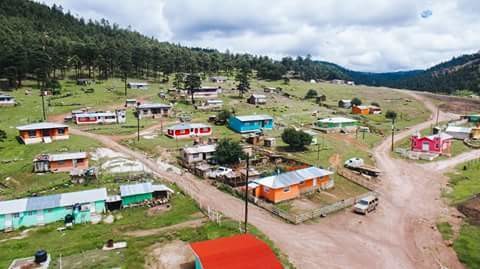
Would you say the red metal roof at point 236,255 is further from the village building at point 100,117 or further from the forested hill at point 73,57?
→ the forested hill at point 73,57

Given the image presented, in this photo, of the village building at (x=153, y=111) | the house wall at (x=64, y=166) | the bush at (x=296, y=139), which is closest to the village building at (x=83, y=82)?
the village building at (x=153, y=111)

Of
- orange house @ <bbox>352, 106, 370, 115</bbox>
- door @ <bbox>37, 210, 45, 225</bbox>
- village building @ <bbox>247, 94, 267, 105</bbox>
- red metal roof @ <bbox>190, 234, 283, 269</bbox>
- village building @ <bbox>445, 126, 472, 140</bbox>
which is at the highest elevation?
village building @ <bbox>247, 94, 267, 105</bbox>

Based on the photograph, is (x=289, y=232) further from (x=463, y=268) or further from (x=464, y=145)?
(x=464, y=145)

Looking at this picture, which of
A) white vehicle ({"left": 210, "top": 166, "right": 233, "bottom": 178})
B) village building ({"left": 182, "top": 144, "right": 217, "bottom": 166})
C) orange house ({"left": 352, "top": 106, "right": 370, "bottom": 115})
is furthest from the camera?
orange house ({"left": 352, "top": 106, "right": 370, "bottom": 115})

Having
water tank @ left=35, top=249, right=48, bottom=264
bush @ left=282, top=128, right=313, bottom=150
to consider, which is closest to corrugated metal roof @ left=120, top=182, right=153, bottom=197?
water tank @ left=35, top=249, right=48, bottom=264

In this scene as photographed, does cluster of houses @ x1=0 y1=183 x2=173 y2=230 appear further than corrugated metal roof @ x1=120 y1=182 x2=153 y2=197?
No

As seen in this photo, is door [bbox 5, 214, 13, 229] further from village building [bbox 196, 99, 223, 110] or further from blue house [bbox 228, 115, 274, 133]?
village building [bbox 196, 99, 223, 110]
